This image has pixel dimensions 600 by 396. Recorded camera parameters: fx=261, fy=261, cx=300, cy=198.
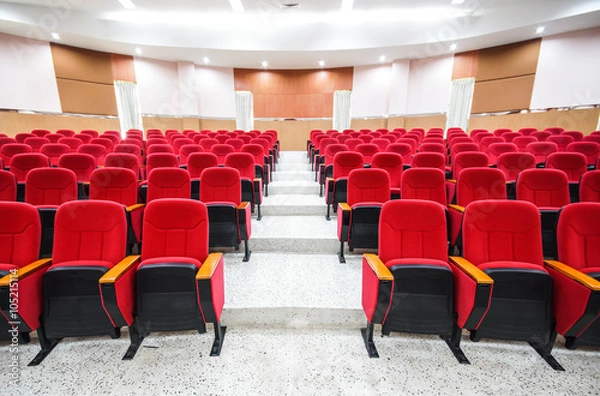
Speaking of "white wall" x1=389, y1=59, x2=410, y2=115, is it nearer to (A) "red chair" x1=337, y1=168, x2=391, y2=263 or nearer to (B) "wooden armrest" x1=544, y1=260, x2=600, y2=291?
(A) "red chair" x1=337, y1=168, x2=391, y2=263

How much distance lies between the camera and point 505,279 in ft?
4.64

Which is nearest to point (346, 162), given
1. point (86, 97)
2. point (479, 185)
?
point (479, 185)

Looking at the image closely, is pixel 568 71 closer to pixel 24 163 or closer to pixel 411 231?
pixel 411 231

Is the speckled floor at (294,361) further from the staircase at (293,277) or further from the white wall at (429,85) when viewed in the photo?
the white wall at (429,85)

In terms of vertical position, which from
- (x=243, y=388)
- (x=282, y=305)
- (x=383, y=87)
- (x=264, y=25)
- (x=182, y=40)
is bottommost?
(x=243, y=388)

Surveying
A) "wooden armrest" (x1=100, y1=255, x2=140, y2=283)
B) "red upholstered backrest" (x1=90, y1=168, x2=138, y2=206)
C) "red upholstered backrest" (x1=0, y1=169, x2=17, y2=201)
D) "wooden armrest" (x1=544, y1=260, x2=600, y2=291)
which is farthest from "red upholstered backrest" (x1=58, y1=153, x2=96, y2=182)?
"wooden armrest" (x1=544, y1=260, x2=600, y2=291)

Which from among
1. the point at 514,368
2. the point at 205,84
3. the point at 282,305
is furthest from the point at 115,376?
the point at 205,84

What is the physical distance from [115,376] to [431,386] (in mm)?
1728

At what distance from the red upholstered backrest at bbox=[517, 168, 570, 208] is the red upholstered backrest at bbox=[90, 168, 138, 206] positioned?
3.75 metres

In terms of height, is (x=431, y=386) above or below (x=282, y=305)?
below

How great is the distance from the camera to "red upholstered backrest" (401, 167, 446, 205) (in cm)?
258

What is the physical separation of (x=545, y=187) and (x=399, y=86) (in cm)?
819

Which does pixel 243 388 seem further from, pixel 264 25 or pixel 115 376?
pixel 264 25

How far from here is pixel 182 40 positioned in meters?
7.85
